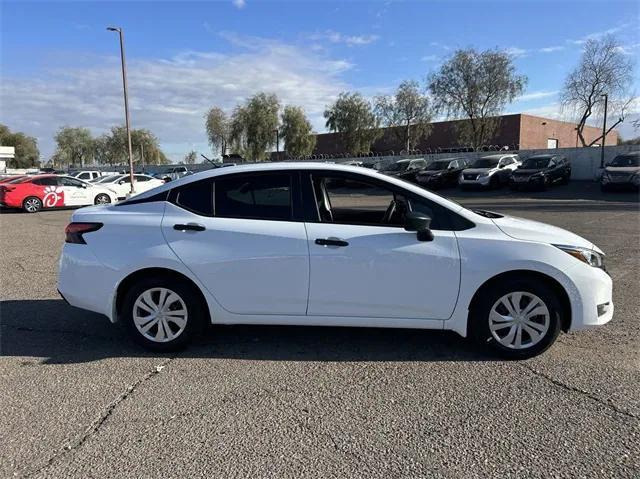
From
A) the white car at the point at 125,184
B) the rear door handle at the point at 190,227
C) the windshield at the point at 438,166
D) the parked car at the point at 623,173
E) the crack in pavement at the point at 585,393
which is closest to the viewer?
the crack in pavement at the point at 585,393

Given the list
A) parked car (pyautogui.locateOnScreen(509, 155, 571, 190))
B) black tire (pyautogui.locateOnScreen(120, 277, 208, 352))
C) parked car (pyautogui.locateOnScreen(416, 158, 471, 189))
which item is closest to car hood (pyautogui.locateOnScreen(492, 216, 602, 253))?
black tire (pyautogui.locateOnScreen(120, 277, 208, 352))

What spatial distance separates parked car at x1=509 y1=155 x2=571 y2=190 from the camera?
24703mm

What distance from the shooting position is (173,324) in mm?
4281

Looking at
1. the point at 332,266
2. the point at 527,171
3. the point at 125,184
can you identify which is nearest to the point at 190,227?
the point at 332,266

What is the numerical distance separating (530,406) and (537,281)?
43.1 inches

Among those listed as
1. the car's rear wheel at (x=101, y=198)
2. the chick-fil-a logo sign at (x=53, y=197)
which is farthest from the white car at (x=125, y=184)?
the chick-fil-a logo sign at (x=53, y=197)

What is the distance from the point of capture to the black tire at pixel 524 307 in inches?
157

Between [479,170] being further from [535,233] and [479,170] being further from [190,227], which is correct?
[190,227]

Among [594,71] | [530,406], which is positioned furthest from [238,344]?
[594,71]

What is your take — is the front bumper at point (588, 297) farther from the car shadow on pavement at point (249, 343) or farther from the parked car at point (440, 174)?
the parked car at point (440, 174)

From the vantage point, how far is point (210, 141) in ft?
220

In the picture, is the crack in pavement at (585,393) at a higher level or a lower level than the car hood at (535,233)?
lower

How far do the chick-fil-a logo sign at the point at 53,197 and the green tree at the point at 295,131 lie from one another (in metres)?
42.9

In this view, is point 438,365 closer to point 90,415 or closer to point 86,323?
point 90,415
